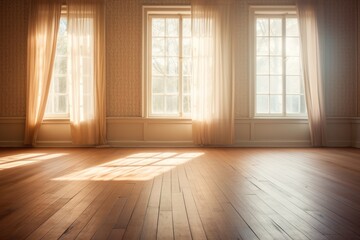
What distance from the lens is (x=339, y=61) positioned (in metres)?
7.08

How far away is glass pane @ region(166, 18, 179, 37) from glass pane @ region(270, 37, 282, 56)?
197 centimetres

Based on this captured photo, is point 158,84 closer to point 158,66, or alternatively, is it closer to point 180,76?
point 158,66

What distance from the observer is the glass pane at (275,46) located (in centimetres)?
716

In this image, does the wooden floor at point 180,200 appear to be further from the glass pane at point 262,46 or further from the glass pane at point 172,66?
the glass pane at point 262,46

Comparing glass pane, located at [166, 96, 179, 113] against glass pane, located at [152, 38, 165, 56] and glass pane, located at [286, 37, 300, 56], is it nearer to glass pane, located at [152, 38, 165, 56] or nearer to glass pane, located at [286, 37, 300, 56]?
glass pane, located at [152, 38, 165, 56]

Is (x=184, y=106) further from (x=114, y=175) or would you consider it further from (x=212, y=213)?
(x=212, y=213)

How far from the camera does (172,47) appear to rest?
23.3 feet

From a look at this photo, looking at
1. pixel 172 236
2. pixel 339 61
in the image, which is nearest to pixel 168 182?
pixel 172 236

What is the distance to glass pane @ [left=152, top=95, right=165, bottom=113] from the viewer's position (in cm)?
710

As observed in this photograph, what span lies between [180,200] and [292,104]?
528 centimetres

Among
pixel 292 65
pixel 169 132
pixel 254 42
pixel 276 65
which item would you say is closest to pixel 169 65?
pixel 169 132

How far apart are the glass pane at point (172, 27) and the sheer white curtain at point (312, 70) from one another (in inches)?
97.3

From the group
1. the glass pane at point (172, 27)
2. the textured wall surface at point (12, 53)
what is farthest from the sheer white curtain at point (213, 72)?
the textured wall surface at point (12, 53)

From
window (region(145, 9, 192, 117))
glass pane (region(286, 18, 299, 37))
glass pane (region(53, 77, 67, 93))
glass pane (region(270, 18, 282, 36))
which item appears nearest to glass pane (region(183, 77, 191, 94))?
window (region(145, 9, 192, 117))
